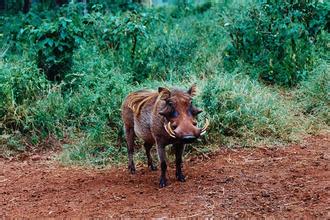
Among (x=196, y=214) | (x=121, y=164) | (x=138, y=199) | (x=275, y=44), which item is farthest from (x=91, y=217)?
(x=275, y=44)

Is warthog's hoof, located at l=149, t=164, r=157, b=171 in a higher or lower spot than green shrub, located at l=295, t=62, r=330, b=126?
lower

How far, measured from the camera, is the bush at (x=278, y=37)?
32.2ft

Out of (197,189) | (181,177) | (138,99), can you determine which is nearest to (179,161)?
(181,177)

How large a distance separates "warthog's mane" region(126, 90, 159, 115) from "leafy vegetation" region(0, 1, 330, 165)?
0.98m

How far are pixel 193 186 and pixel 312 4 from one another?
18.2 ft

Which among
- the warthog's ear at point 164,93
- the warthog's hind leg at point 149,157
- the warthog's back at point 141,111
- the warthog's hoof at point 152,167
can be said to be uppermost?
the warthog's ear at point 164,93

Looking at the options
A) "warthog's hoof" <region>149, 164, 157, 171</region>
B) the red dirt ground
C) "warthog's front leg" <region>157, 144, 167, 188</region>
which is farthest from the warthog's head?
"warthog's hoof" <region>149, 164, 157, 171</region>

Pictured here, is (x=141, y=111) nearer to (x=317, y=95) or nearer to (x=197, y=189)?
(x=197, y=189)

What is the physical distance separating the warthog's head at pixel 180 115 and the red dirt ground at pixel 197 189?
0.62 meters

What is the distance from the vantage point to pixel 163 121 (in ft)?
19.2

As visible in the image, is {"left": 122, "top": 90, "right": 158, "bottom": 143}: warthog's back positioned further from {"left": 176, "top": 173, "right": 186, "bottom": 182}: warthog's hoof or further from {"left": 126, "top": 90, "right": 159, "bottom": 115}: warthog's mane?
{"left": 176, "top": 173, "right": 186, "bottom": 182}: warthog's hoof

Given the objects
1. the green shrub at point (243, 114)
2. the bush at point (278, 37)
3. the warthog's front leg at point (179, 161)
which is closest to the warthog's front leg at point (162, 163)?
the warthog's front leg at point (179, 161)

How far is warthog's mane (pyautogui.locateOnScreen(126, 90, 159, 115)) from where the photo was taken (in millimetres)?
6395

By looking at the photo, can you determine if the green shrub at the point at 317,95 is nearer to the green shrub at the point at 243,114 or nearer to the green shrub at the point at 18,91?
the green shrub at the point at 243,114
